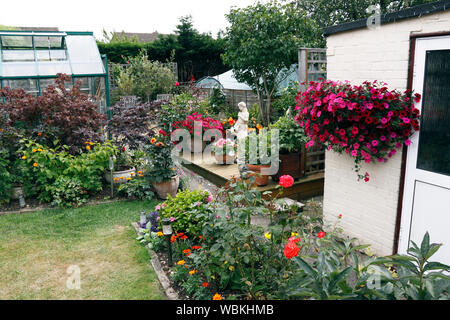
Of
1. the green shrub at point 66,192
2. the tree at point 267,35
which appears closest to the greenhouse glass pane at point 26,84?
the green shrub at point 66,192

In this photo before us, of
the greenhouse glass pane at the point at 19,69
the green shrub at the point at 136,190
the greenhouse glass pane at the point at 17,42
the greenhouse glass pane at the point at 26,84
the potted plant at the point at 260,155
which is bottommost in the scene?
the green shrub at the point at 136,190

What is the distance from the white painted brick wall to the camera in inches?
137

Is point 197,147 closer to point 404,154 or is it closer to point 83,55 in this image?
point 83,55

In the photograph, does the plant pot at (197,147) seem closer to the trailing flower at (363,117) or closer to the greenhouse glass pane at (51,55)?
the greenhouse glass pane at (51,55)

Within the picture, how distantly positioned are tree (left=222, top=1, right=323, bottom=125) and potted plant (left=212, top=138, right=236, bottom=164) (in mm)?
3691

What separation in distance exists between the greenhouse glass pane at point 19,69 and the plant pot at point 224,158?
5409 mm

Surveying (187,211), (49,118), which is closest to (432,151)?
(187,211)

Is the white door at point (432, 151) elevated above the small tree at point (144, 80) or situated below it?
below

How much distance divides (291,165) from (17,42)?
8.32m

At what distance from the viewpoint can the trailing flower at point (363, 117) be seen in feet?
11.0

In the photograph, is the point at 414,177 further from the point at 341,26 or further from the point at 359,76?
the point at 341,26

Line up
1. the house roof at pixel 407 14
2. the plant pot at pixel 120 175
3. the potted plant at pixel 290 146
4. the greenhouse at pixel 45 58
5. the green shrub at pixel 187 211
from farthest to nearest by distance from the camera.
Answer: the greenhouse at pixel 45 58, the plant pot at pixel 120 175, the potted plant at pixel 290 146, the green shrub at pixel 187 211, the house roof at pixel 407 14

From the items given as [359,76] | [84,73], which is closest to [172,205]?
[359,76]

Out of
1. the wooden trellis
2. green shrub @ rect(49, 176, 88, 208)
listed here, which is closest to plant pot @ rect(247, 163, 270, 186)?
the wooden trellis
